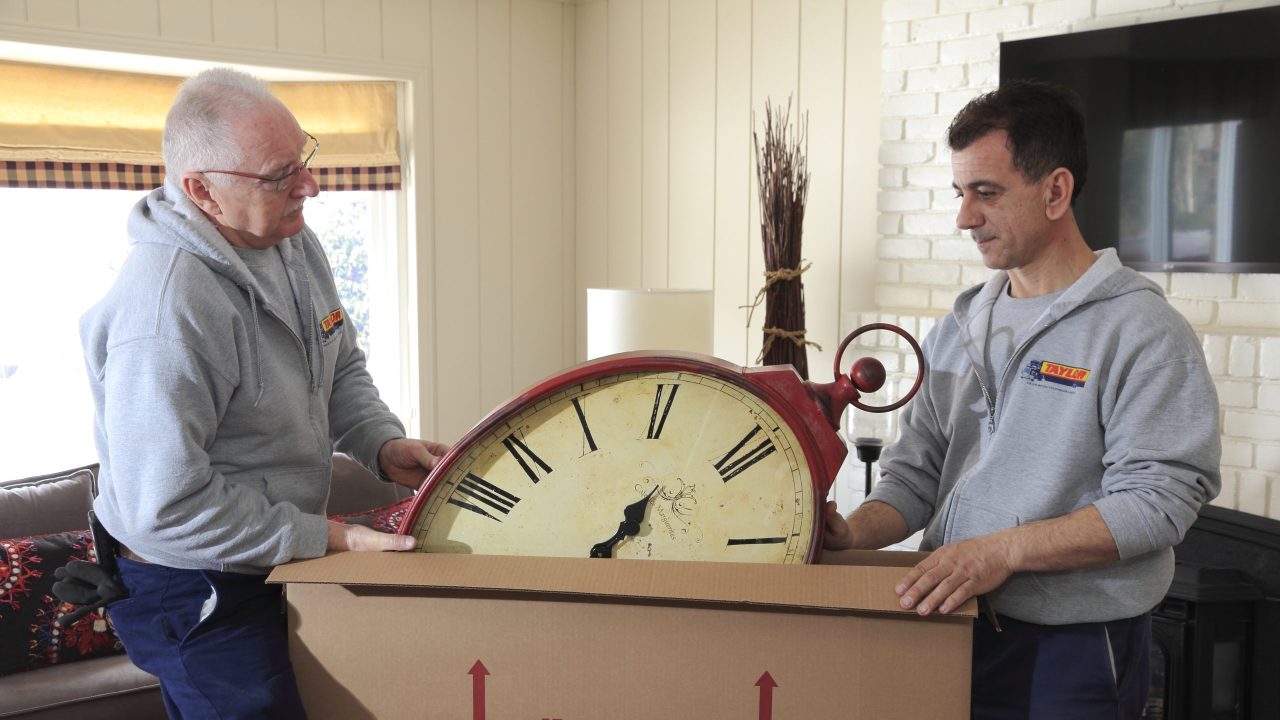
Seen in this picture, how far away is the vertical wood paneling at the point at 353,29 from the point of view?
14.1 ft

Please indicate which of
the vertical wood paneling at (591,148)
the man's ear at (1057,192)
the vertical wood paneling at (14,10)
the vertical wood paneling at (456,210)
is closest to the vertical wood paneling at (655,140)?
the vertical wood paneling at (591,148)

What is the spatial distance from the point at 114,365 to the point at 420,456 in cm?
45

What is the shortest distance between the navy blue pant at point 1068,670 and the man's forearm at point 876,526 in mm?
190

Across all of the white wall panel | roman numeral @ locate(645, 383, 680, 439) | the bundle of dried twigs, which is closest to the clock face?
roman numeral @ locate(645, 383, 680, 439)

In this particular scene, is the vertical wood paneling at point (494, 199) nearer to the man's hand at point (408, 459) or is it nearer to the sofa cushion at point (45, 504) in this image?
the sofa cushion at point (45, 504)

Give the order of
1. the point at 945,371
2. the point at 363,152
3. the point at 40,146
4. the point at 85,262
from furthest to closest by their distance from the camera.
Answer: the point at 363,152 < the point at 85,262 < the point at 40,146 < the point at 945,371

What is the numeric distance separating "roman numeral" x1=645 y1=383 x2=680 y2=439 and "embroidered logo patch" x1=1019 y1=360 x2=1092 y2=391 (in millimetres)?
483

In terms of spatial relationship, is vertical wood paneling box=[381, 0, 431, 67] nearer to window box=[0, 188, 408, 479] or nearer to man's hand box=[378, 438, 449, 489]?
window box=[0, 188, 408, 479]

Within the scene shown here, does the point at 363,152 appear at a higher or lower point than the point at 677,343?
higher

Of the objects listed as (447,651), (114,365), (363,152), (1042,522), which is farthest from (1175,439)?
(363,152)

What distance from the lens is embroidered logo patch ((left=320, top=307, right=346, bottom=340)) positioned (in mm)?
1526

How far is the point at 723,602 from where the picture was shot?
3.76 feet

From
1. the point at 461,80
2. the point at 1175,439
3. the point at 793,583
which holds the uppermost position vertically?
the point at 461,80

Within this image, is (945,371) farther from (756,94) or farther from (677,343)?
(756,94)
